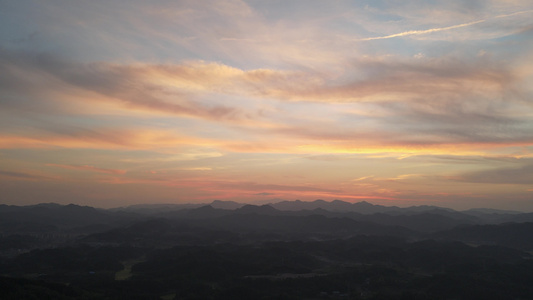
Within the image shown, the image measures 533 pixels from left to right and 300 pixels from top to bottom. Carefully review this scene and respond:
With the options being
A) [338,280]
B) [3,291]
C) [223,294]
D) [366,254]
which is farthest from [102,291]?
[366,254]

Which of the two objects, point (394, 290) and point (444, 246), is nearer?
point (394, 290)

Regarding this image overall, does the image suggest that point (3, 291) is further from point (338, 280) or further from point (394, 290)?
point (394, 290)

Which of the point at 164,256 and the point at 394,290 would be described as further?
the point at 164,256

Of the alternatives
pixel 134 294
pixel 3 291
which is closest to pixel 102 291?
pixel 134 294

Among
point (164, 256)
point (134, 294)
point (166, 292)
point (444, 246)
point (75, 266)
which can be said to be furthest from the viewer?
point (444, 246)

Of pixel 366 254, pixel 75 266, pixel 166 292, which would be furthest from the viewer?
pixel 366 254

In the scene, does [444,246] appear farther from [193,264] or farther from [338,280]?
[193,264]

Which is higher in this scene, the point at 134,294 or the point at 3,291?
the point at 3,291

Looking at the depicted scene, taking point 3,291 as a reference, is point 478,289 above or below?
below

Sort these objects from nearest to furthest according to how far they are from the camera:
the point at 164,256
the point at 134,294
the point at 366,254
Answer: the point at 134,294 < the point at 164,256 < the point at 366,254
